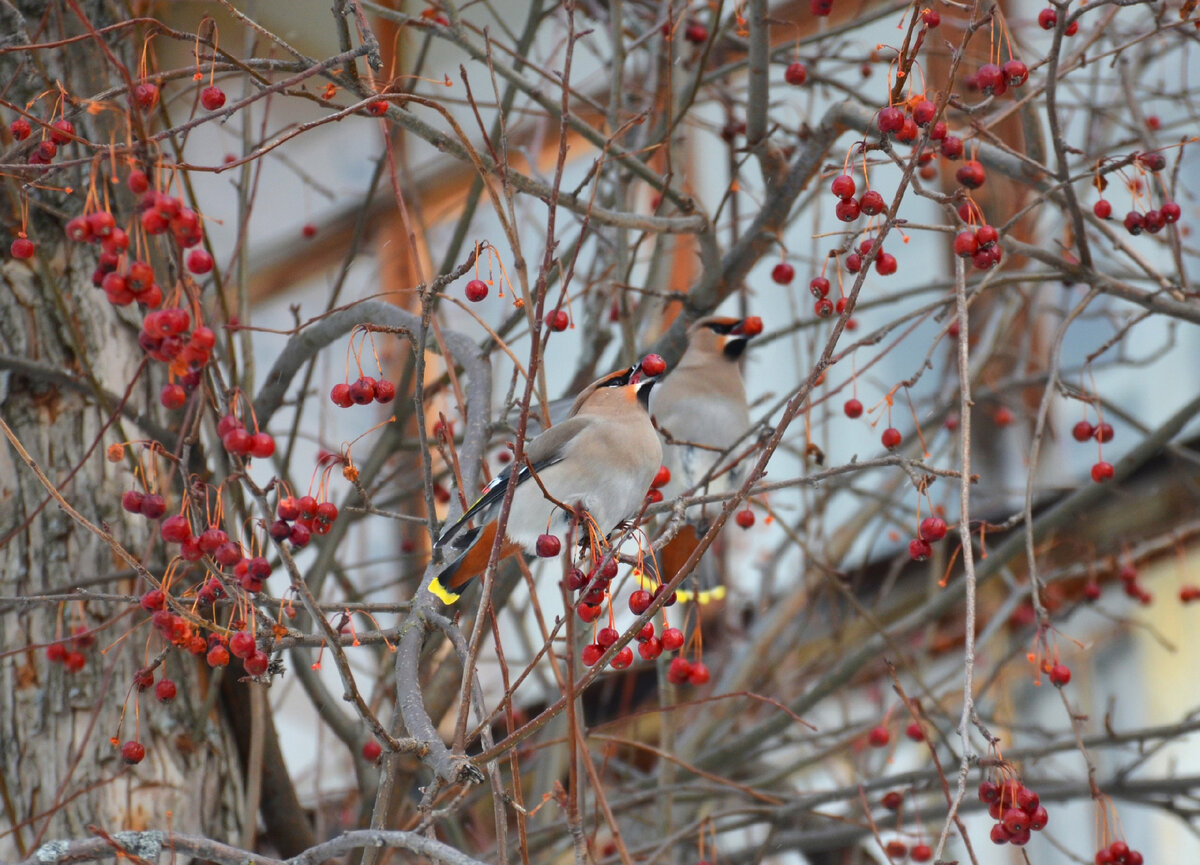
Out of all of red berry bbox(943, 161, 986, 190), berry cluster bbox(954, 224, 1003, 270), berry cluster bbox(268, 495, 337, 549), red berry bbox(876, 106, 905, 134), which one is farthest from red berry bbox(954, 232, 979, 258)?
berry cluster bbox(268, 495, 337, 549)

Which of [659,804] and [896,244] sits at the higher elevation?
[896,244]

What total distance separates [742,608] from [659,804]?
2.03 m

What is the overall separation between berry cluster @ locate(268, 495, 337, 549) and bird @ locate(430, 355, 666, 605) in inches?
15.9

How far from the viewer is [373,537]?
23.3 ft

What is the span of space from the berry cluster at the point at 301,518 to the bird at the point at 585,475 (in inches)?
15.9

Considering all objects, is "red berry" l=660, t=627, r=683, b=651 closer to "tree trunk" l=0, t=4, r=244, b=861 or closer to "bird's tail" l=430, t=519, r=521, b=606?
"bird's tail" l=430, t=519, r=521, b=606

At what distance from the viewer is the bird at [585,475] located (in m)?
2.48

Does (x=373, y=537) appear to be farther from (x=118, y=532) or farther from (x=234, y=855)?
(x=234, y=855)

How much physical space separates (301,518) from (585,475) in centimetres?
75

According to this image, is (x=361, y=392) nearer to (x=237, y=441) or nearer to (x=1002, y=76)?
(x=237, y=441)

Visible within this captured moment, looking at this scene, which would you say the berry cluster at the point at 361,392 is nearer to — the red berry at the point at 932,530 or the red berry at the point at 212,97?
the red berry at the point at 212,97

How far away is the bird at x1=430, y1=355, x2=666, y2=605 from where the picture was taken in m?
2.48

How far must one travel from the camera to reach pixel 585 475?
2635 millimetres

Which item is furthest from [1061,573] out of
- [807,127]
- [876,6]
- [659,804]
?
[876,6]
